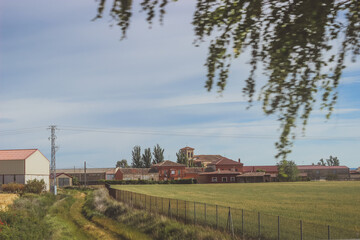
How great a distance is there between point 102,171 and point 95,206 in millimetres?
78498

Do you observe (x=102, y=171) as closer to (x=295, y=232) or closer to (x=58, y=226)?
(x=58, y=226)

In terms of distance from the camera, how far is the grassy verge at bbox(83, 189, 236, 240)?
1951cm

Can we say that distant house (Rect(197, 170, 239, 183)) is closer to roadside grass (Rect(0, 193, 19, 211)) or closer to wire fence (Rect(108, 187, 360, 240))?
roadside grass (Rect(0, 193, 19, 211))

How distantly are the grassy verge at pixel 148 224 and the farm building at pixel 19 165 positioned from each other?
27257 mm

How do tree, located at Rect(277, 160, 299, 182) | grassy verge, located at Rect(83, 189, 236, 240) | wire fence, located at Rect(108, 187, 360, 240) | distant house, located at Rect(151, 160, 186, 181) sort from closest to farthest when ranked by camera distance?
tree, located at Rect(277, 160, 299, 182) < wire fence, located at Rect(108, 187, 360, 240) < grassy verge, located at Rect(83, 189, 236, 240) < distant house, located at Rect(151, 160, 186, 181)

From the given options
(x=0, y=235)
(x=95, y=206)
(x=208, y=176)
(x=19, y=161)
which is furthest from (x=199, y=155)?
(x=0, y=235)

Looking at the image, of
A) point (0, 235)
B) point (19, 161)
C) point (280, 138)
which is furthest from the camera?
point (19, 161)

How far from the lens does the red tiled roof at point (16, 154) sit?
211 ft

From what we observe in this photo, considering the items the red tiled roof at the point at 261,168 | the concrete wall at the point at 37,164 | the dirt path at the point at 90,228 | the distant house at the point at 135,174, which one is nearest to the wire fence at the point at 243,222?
the dirt path at the point at 90,228

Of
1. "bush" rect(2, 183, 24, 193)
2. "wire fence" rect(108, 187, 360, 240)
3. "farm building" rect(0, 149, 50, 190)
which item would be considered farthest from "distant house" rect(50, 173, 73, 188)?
"wire fence" rect(108, 187, 360, 240)

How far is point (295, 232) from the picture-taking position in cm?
1700

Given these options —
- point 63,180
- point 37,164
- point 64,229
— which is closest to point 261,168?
point 63,180

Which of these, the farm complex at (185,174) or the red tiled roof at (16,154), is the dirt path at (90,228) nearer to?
the red tiled roof at (16,154)

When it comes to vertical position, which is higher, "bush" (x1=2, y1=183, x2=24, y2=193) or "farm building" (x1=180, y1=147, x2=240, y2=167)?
"farm building" (x1=180, y1=147, x2=240, y2=167)
